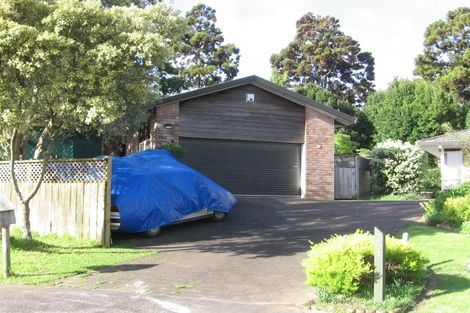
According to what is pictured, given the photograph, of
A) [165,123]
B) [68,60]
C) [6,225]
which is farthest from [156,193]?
[165,123]

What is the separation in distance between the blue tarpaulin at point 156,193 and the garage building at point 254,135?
469 cm

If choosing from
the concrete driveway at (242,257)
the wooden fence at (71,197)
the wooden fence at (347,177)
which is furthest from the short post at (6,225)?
the wooden fence at (347,177)

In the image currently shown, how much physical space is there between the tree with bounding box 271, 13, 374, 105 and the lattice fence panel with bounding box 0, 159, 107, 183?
4115 cm

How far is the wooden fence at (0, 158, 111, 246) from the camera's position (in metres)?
11.1

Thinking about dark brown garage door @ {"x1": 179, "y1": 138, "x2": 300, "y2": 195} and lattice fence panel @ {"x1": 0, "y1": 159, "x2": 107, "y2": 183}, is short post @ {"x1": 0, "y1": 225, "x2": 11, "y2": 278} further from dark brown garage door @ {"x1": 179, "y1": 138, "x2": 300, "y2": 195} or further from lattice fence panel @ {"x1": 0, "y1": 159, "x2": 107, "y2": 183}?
dark brown garage door @ {"x1": 179, "y1": 138, "x2": 300, "y2": 195}

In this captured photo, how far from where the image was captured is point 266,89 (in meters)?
19.7

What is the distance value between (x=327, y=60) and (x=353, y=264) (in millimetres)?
46439

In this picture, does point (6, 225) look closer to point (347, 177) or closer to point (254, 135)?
point (254, 135)

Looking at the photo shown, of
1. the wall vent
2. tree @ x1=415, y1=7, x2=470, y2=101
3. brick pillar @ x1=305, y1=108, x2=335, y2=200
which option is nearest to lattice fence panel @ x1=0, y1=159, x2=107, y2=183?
the wall vent

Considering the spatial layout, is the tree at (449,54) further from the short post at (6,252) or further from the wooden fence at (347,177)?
the short post at (6,252)

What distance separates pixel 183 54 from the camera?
42125 millimetres

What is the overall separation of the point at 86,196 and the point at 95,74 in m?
2.87

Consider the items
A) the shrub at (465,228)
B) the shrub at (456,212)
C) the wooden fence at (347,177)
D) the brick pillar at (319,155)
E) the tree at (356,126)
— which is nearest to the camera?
the shrub at (465,228)

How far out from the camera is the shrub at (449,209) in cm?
1205
